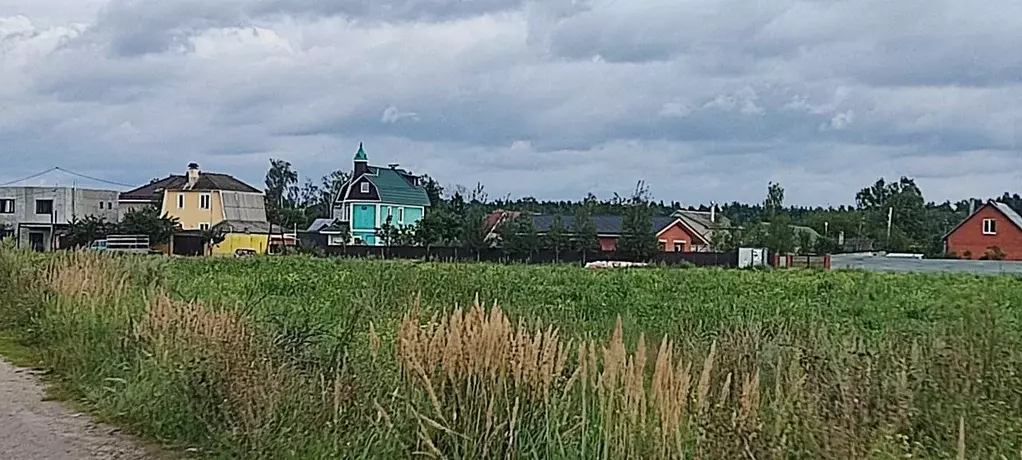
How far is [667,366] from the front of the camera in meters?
5.57

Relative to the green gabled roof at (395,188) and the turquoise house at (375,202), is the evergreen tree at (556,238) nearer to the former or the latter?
the turquoise house at (375,202)

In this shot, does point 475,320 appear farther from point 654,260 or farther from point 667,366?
point 654,260

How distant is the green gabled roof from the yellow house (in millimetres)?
7892

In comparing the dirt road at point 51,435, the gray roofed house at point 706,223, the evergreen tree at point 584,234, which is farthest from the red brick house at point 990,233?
the dirt road at point 51,435

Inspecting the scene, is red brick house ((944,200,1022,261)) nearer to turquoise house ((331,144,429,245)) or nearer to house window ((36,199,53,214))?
turquoise house ((331,144,429,245))

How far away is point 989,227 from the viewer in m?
65.6

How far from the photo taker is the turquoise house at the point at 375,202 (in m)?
75.7

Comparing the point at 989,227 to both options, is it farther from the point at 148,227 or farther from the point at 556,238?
the point at 148,227

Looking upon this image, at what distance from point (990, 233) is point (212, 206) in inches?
1878

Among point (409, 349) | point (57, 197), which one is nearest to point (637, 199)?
point (57, 197)

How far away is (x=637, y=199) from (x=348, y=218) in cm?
2053

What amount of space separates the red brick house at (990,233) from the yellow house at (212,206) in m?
42.1

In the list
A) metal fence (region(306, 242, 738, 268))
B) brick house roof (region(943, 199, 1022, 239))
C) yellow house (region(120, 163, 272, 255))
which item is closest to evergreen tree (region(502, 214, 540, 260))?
metal fence (region(306, 242, 738, 268))

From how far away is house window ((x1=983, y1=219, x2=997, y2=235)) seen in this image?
214ft
